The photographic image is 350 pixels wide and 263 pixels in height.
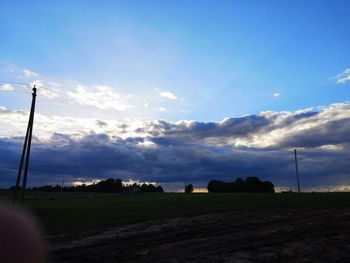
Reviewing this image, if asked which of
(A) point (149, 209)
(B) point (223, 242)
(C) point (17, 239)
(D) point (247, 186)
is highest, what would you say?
(D) point (247, 186)

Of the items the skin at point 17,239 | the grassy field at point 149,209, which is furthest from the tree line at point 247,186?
the skin at point 17,239

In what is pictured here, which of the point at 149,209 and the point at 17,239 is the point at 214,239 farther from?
the point at 149,209

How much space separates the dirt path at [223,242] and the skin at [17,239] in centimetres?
1380

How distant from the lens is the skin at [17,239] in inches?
57.9

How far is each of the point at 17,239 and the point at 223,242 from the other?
55.7 ft

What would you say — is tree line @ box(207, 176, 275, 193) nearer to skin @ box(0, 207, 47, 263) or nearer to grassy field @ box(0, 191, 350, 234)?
grassy field @ box(0, 191, 350, 234)

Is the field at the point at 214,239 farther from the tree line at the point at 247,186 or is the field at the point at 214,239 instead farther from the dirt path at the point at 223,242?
the tree line at the point at 247,186

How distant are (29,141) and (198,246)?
49.5 ft

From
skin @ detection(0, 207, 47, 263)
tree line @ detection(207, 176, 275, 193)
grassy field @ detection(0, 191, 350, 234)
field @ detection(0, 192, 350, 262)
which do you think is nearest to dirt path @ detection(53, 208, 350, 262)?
field @ detection(0, 192, 350, 262)

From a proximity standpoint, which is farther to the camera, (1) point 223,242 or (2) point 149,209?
(2) point 149,209

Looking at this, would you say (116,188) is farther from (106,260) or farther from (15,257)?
(15,257)

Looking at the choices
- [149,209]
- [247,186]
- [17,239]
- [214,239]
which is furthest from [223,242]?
[247,186]

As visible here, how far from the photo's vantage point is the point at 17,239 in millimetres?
1501

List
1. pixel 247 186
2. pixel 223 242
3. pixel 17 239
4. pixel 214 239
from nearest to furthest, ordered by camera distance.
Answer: pixel 17 239
pixel 223 242
pixel 214 239
pixel 247 186
